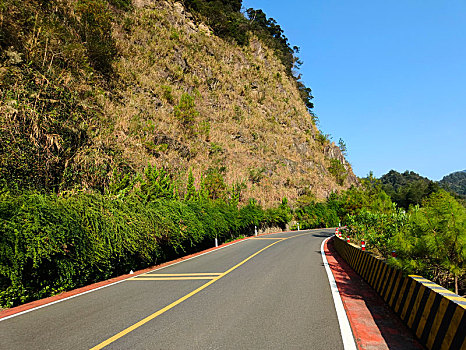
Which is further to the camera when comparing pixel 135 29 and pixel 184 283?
pixel 135 29

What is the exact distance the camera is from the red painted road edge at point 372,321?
14.3 ft

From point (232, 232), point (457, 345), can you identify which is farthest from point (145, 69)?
point (457, 345)

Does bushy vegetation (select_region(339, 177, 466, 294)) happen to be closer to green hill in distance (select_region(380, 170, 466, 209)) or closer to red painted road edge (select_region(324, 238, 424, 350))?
red painted road edge (select_region(324, 238, 424, 350))

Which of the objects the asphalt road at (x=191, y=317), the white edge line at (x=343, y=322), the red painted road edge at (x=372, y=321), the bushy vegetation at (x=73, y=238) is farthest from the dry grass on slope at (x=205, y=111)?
the red painted road edge at (x=372, y=321)

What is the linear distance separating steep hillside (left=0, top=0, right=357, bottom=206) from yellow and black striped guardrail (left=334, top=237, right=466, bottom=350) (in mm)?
13058

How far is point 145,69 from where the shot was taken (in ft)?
121

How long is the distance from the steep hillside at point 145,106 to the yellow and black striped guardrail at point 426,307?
13.1 meters

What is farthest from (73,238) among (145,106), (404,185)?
(404,185)

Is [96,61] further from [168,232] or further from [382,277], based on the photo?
[382,277]

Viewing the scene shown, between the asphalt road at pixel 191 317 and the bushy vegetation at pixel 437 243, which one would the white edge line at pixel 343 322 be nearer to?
the asphalt road at pixel 191 317

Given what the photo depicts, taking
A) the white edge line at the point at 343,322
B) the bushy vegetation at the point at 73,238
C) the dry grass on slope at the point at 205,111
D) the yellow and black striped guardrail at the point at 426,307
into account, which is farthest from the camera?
the dry grass on slope at the point at 205,111

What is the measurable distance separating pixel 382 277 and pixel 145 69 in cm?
3712

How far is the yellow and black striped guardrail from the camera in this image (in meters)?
3.53

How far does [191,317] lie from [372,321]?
3309mm
